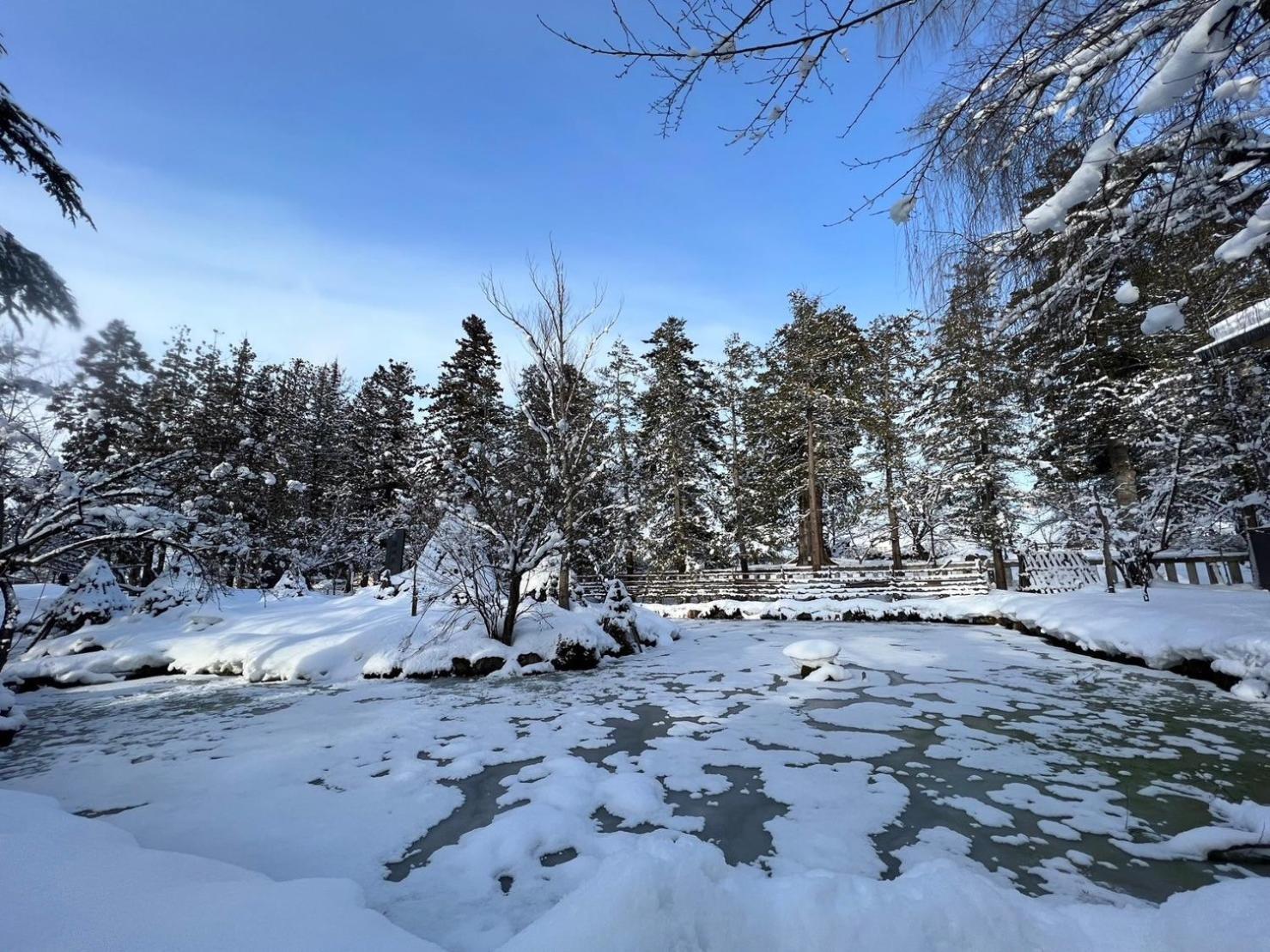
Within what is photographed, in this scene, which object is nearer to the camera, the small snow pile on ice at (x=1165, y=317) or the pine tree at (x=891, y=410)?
the small snow pile on ice at (x=1165, y=317)

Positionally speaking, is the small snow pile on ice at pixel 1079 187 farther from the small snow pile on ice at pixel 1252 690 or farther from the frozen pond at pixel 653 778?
the small snow pile on ice at pixel 1252 690

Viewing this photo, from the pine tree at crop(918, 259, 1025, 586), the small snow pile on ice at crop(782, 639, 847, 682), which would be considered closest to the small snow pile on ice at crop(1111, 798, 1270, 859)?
the small snow pile on ice at crop(782, 639, 847, 682)

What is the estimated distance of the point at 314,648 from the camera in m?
8.09

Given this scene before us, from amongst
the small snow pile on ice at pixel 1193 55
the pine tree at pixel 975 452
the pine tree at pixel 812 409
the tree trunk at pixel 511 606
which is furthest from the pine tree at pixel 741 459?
the small snow pile on ice at pixel 1193 55

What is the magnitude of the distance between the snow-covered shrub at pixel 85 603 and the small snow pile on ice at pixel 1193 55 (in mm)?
13790

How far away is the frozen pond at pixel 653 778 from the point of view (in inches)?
92.0

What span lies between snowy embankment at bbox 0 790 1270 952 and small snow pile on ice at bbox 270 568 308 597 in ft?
50.6

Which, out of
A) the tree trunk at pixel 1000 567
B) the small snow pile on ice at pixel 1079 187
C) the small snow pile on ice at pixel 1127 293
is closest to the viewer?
the small snow pile on ice at pixel 1079 187

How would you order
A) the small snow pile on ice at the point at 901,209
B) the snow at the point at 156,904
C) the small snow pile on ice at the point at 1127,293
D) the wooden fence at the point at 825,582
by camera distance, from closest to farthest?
the snow at the point at 156,904, the small snow pile on ice at the point at 901,209, the small snow pile on ice at the point at 1127,293, the wooden fence at the point at 825,582

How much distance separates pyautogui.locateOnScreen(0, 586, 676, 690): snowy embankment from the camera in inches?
299

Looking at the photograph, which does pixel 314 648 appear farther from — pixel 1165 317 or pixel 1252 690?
pixel 1252 690

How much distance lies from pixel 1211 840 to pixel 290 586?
64.3 feet

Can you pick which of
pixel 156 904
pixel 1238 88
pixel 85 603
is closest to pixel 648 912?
pixel 156 904

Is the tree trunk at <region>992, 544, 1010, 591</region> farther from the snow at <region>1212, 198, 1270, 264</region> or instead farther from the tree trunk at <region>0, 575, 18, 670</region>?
the tree trunk at <region>0, 575, 18, 670</region>
